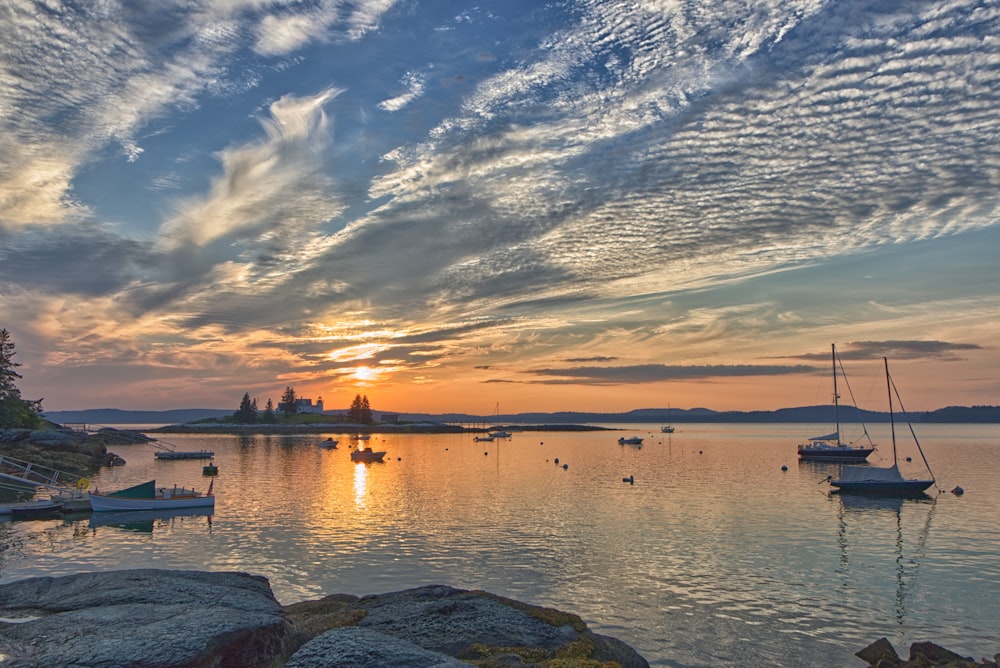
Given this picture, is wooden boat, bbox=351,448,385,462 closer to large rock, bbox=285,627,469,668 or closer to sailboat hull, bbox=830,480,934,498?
sailboat hull, bbox=830,480,934,498

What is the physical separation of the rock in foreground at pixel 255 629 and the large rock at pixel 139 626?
3 cm

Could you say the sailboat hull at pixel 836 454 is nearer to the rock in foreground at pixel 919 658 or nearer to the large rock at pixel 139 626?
the rock in foreground at pixel 919 658

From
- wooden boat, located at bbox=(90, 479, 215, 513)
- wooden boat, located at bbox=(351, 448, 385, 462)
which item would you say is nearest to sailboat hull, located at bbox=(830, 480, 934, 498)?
wooden boat, located at bbox=(90, 479, 215, 513)

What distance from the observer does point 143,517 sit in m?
48.7

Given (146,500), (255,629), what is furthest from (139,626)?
(146,500)

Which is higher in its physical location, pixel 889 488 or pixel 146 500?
pixel 146 500

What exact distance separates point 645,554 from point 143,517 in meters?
38.1

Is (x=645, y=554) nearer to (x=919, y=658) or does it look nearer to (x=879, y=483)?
(x=919, y=658)

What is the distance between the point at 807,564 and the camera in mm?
34656

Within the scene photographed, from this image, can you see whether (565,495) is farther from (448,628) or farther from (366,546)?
(448,628)

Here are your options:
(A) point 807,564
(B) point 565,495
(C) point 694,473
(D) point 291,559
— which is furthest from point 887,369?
(D) point 291,559

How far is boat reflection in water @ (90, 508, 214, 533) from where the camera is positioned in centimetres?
4541

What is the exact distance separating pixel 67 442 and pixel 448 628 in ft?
334

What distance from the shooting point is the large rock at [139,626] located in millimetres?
11859
